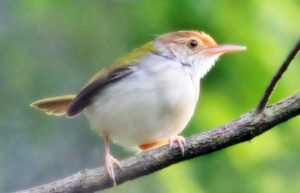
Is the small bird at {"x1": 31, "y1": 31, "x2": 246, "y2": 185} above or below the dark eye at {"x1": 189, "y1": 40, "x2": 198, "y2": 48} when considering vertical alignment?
below

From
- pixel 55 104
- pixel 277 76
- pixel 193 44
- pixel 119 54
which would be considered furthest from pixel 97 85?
pixel 277 76

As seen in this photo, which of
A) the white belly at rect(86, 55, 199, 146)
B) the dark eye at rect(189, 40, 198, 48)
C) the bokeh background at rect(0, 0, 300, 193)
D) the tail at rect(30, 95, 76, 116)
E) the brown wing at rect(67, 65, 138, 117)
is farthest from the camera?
the bokeh background at rect(0, 0, 300, 193)

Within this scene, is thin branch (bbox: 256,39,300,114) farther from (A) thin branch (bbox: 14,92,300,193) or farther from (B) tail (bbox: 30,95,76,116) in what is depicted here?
(B) tail (bbox: 30,95,76,116)

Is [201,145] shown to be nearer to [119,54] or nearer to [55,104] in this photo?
[55,104]

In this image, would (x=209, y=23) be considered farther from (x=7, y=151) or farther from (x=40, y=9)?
(x=7, y=151)

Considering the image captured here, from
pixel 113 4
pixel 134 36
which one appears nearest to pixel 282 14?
pixel 134 36

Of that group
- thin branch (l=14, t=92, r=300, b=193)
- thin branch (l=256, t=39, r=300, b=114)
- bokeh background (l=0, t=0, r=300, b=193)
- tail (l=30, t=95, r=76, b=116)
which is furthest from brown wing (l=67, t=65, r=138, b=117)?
thin branch (l=256, t=39, r=300, b=114)

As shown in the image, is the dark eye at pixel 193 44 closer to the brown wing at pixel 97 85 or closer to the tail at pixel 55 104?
the brown wing at pixel 97 85

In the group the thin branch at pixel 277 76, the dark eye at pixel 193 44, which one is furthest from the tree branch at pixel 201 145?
the dark eye at pixel 193 44
